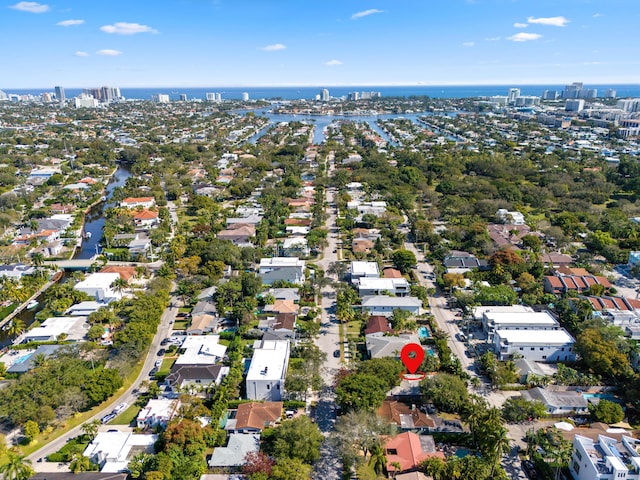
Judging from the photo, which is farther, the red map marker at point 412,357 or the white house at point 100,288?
the white house at point 100,288

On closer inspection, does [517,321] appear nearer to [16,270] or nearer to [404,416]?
[404,416]

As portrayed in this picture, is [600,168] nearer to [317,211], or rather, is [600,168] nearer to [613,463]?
[317,211]

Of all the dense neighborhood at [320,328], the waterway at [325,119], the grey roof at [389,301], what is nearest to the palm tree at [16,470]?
the dense neighborhood at [320,328]

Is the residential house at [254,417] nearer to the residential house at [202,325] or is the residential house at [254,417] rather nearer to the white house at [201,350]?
the white house at [201,350]

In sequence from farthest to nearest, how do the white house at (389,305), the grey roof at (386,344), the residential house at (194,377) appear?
the white house at (389,305)
the grey roof at (386,344)
the residential house at (194,377)

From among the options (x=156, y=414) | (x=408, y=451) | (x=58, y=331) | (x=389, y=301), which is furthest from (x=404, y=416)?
(x=58, y=331)

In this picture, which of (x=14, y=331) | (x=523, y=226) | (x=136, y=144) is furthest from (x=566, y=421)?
(x=136, y=144)
